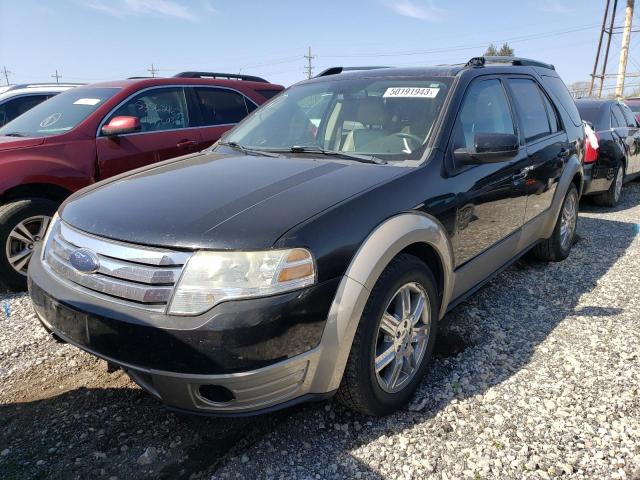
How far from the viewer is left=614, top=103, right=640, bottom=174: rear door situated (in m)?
7.88

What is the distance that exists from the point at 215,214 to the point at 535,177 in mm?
2702

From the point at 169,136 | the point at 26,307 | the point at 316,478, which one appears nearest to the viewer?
the point at 316,478

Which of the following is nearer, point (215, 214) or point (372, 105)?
point (215, 214)

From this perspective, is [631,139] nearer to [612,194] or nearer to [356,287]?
[612,194]

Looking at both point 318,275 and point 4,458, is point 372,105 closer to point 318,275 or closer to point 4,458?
point 318,275

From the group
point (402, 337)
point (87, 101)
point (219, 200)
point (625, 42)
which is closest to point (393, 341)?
point (402, 337)

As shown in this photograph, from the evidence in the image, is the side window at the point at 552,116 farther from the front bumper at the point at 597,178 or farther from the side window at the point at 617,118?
the side window at the point at 617,118

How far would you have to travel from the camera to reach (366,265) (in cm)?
211

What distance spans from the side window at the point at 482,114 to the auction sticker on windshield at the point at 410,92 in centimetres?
21

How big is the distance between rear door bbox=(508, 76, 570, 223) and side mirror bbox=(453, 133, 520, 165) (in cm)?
77

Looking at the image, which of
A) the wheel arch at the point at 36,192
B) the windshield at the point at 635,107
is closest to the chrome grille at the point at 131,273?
the wheel arch at the point at 36,192

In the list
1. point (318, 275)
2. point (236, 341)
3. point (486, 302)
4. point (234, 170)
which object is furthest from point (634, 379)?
point (234, 170)

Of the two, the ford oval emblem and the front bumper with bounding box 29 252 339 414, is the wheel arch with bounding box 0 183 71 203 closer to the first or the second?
the ford oval emblem

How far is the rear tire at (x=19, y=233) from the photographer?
388cm
